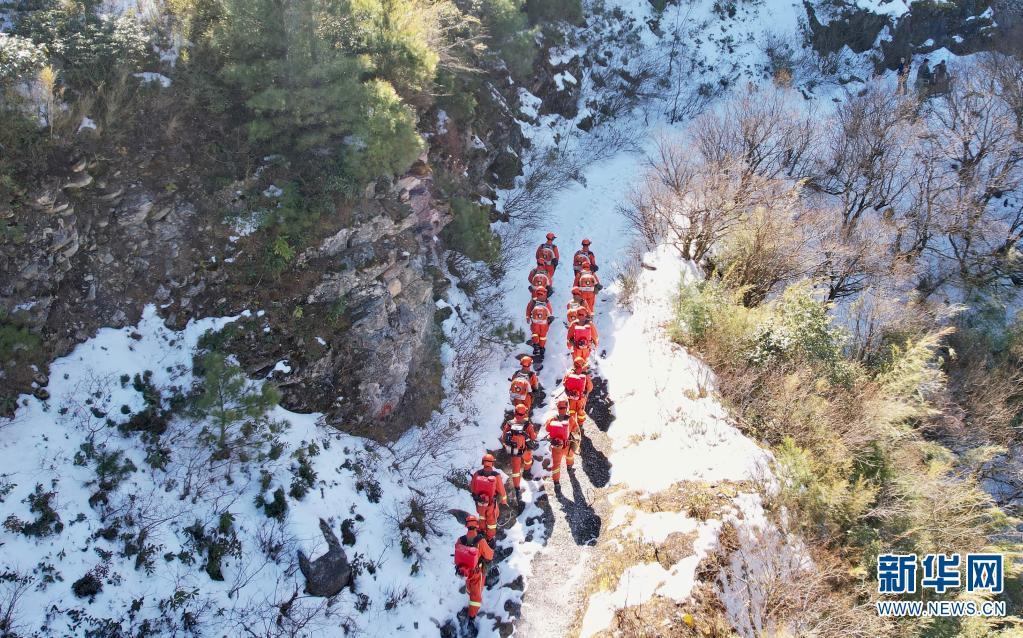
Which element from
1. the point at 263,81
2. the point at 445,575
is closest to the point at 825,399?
the point at 445,575

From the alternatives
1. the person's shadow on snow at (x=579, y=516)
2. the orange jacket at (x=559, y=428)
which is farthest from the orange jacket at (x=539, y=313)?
the person's shadow on snow at (x=579, y=516)

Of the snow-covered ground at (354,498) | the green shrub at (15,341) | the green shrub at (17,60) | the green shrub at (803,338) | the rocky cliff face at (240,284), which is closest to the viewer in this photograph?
the snow-covered ground at (354,498)

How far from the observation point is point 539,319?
1495cm

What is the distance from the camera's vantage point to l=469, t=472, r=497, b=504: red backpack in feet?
32.2

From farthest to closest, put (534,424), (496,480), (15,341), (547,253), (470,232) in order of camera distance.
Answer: (547,253) → (470,232) → (534,424) → (496,480) → (15,341)

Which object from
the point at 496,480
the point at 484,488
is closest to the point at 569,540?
the point at 496,480

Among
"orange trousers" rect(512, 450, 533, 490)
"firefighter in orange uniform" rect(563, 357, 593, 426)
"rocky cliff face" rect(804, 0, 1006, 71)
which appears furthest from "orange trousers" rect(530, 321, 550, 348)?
"rocky cliff face" rect(804, 0, 1006, 71)

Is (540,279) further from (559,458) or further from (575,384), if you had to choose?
(559,458)

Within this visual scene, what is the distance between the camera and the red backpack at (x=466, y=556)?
904 cm

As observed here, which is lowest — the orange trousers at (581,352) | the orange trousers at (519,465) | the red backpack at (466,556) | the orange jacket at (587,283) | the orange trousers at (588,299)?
the orange trousers at (519,465)

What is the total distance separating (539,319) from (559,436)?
14.6 ft

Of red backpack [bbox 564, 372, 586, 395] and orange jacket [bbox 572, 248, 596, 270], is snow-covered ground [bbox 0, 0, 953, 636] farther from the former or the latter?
orange jacket [bbox 572, 248, 596, 270]

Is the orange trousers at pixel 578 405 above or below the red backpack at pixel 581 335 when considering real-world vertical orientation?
below

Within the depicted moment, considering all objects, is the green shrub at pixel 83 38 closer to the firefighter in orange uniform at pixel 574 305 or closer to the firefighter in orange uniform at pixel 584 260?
the firefighter in orange uniform at pixel 574 305
